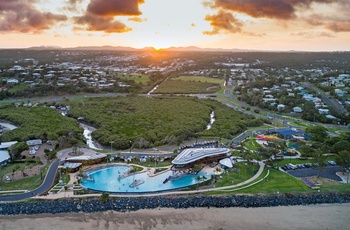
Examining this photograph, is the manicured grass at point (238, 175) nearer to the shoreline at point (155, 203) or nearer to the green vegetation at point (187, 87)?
the shoreline at point (155, 203)

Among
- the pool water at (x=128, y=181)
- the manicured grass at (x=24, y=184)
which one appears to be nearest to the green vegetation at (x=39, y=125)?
the pool water at (x=128, y=181)

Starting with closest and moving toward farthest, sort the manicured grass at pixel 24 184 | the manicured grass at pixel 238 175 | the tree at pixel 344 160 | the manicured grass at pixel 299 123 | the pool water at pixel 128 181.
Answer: the manicured grass at pixel 24 184, the pool water at pixel 128 181, the manicured grass at pixel 238 175, the tree at pixel 344 160, the manicured grass at pixel 299 123

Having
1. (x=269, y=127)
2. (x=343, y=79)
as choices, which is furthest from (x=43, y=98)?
(x=343, y=79)

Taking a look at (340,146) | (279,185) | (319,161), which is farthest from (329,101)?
(279,185)

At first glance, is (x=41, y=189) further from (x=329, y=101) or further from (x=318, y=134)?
(x=329, y=101)

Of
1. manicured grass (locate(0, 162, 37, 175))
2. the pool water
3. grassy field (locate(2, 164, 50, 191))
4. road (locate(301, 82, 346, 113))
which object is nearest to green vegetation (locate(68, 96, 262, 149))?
the pool water

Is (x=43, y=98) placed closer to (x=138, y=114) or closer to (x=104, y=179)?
(x=138, y=114)
